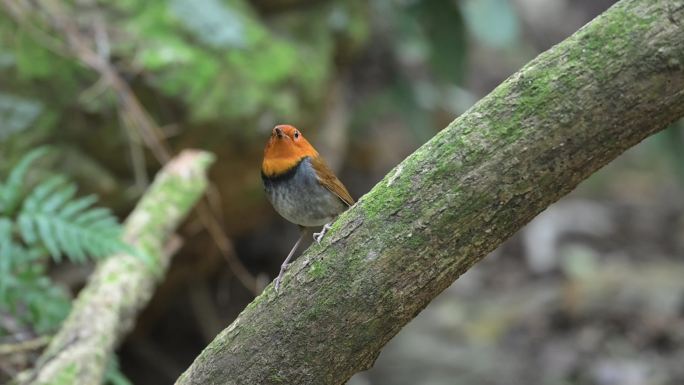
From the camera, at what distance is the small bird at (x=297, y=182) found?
9.87 feet

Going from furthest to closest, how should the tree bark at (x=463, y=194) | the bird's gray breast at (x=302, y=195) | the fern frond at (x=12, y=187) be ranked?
the fern frond at (x=12, y=187) < the bird's gray breast at (x=302, y=195) < the tree bark at (x=463, y=194)

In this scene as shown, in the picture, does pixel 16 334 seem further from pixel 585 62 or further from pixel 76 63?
pixel 585 62

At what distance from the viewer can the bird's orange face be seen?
3.02 m

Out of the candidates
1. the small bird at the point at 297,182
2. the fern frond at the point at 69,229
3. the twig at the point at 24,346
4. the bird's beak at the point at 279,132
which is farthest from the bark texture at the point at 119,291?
the bird's beak at the point at 279,132

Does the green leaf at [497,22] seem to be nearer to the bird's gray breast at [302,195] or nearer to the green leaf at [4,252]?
the bird's gray breast at [302,195]

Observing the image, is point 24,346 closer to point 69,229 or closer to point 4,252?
point 4,252

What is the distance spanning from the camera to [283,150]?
3.04 m

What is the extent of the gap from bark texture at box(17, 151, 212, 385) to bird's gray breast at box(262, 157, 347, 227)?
0.89 metres

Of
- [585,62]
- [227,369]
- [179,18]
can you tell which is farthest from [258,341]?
[179,18]

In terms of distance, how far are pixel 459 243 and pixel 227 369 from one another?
2.60ft

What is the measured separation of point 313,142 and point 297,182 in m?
2.76

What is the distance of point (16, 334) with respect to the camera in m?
3.57

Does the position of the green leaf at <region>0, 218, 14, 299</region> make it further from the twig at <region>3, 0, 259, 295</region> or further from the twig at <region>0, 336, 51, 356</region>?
the twig at <region>3, 0, 259, 295</region>

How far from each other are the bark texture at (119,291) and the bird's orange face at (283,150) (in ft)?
3.03
